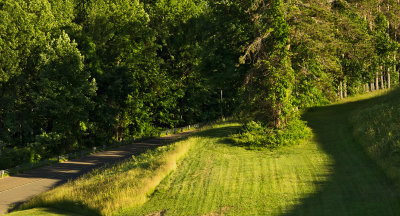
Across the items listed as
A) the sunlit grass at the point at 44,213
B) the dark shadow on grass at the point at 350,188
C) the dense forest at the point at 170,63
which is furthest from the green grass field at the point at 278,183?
the dense forest at the point at 170,63

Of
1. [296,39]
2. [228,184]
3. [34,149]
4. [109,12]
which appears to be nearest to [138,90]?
[109,12]

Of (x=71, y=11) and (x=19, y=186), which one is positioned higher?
(x=71, y=11)

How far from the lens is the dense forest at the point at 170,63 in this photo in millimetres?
25359

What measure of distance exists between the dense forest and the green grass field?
3787 millimetres

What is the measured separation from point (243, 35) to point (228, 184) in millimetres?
12527

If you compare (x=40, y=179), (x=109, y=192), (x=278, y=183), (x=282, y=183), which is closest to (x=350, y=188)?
(x=282, y=183)

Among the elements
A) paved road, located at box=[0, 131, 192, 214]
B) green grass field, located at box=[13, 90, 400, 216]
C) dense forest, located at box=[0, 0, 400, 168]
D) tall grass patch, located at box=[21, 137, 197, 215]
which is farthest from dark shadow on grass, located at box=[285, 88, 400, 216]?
paved road, located at box=[0, 131, 192, 214]

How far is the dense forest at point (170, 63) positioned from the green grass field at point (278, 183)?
3787mm

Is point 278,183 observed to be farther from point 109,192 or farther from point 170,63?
point 170,63

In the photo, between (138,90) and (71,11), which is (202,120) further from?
(71,11)

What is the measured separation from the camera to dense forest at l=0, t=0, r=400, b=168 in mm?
25359

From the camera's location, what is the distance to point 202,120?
6812 cm

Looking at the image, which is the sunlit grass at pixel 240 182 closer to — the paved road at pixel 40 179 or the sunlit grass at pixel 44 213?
the sunlit grass at pixel 44 213

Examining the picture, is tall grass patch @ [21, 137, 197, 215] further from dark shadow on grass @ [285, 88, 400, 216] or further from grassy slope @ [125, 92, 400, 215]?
dark shadow on grass @ [285, 88, 400, 216]
